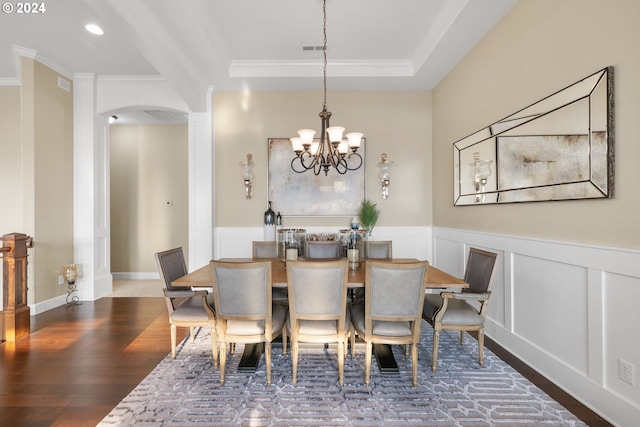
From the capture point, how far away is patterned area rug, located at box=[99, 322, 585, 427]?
6.01 feet

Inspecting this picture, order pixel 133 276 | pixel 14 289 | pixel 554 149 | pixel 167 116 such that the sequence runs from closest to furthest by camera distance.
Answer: pixel 554 149, pixel 14 289, pixel 167 116, pixel 133 276

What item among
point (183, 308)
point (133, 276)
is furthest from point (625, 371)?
point (133, 276)

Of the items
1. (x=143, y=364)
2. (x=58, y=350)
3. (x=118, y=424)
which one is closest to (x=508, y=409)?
(x=118, y=424)

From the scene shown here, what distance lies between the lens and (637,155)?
163 cm

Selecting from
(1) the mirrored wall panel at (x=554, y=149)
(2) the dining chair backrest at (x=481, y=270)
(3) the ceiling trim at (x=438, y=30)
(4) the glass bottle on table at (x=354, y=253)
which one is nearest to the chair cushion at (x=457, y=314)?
(2) the dining chair backrest at (x=481, y=270)

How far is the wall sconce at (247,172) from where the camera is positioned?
4211mm

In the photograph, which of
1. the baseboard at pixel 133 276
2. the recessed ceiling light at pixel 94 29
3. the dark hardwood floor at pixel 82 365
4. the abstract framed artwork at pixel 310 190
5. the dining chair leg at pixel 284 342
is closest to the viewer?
the dark hardwood floor at pixel 82 365

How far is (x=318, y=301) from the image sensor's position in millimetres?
2088

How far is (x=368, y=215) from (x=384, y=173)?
2.10ft

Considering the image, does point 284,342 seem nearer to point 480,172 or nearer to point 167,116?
point 480,172

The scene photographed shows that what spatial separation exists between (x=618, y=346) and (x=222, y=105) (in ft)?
15.4

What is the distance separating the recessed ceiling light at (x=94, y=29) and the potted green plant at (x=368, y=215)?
3602 millimetres

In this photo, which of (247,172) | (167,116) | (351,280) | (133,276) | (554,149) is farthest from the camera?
(133,276)

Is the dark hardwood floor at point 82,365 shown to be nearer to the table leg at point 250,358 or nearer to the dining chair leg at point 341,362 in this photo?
the table leg at point 250,358
